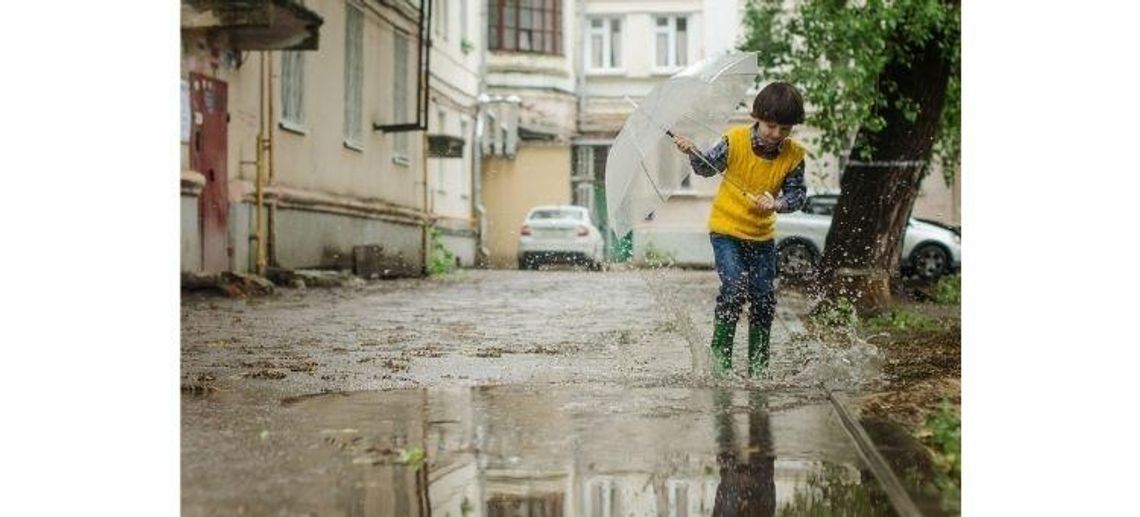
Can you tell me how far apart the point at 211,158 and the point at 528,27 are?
3.08 m

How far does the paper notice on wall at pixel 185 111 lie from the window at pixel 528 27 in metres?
1.99

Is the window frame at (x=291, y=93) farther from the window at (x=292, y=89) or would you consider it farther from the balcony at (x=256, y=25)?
the balcony at (x=256, y=25)

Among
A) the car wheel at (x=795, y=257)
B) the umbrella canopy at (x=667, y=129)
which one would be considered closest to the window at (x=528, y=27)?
the umbrella canopy at (x=667, y=129)

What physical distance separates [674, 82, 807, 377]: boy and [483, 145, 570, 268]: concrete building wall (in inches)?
109

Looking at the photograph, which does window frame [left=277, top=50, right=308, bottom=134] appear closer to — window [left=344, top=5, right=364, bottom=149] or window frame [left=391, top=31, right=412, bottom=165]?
window [left=344, top=5, right=364, bottom=149]

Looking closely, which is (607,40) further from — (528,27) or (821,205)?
(821,205)

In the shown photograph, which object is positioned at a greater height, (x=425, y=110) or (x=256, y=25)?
(x=256, y=25)

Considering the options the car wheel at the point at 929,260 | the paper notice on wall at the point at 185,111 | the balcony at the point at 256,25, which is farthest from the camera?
the car wheel at the point at 929,260

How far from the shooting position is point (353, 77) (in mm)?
11523

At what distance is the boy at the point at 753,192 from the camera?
5.43 metres

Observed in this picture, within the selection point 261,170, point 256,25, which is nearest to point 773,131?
point 256,25

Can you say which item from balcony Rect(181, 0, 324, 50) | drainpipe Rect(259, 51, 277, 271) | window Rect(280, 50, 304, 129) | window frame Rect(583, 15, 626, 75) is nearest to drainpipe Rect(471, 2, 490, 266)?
window frame Rect(583, 15, 626, 75)
